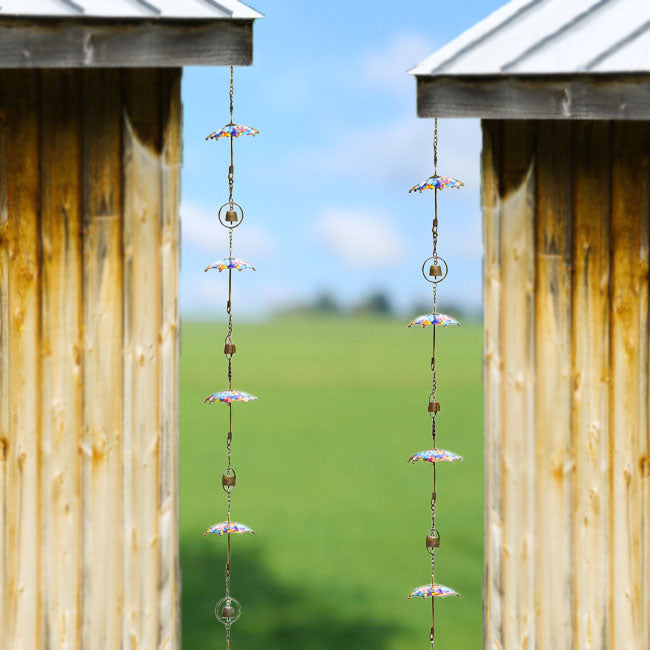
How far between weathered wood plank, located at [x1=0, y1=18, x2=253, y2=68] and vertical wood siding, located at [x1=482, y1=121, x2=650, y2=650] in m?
1.02

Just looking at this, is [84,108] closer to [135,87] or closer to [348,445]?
[135,87]

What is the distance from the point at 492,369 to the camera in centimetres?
359

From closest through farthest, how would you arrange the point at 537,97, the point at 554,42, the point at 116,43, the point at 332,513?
the point at 116,43, the point at 537,97, the point at 554,42, the point at 332,513

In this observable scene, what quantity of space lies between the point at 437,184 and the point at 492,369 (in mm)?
695

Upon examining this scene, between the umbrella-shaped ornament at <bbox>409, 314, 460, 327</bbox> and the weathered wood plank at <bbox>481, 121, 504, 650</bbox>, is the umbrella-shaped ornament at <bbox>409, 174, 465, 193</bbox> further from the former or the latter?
the umbrella-shaped ornament at <bbox>409, 314, 460, 327</bbox>

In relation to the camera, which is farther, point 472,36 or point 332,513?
point 332,513

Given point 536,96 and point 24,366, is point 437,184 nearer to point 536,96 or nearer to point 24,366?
point 536,96

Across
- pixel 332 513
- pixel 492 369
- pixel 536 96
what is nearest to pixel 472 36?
pixel 536 96

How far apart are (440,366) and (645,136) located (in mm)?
14558

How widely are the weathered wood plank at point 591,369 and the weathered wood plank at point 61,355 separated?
1.75 meters

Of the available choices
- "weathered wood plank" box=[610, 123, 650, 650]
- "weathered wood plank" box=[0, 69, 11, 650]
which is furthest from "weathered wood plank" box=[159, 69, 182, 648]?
"weathered wood plank" box=[610, 123, 650, 650]

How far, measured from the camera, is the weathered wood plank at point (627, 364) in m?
3.54

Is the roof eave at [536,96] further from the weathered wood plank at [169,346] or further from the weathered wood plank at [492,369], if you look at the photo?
the weathered wood plank at [169,346]

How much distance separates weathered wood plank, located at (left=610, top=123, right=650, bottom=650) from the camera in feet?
11.6
